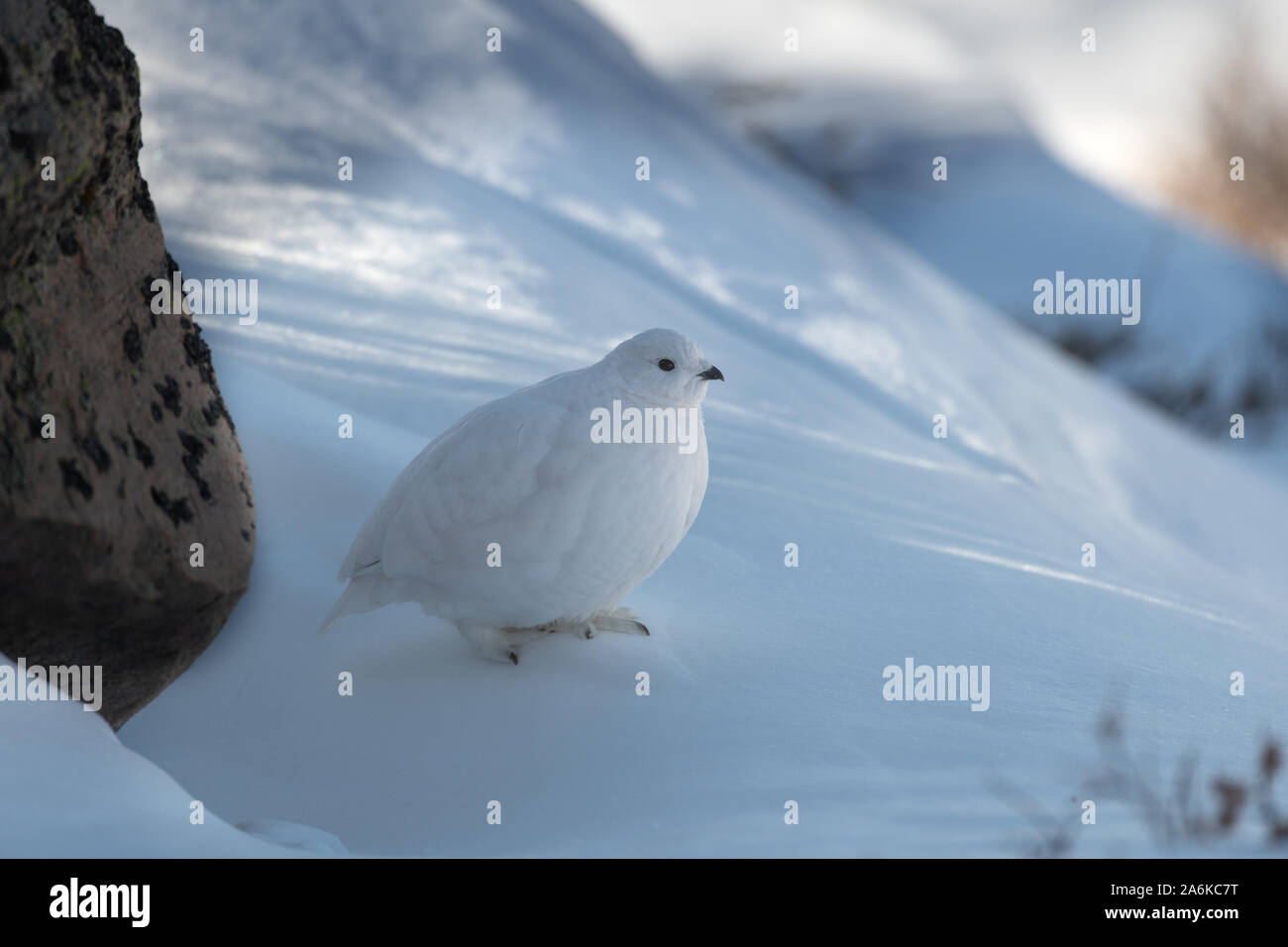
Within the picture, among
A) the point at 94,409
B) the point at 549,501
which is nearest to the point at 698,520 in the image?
the point at 549,501

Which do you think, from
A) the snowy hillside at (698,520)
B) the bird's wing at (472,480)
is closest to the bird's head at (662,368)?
the bird's wing at (472,480)

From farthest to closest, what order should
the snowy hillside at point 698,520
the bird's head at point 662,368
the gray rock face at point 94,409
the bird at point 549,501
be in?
1. the bird's head at point 662,368
2. the bird at point 549,501
3. the snowy hillside at point 698,520
4. the gray rock face at point 94,409

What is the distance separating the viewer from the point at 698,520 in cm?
354

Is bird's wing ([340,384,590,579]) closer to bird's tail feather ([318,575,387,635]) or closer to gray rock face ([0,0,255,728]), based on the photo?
bird's tail feather ([318,575,387,635])

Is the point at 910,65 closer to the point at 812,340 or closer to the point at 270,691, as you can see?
the point at 812,340

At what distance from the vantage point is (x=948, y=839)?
6.01ft

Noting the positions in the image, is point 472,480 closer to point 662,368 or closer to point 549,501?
point 549,501

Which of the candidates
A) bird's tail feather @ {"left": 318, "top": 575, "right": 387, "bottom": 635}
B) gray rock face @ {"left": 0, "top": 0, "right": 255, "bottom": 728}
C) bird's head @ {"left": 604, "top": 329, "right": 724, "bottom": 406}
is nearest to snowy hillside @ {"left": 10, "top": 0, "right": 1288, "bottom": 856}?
bird's tail feather @ {"left": 318, "top": 575, "right": 387, "bottom": 635}

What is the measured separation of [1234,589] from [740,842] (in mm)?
3080

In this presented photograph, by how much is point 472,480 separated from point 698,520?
4.13 feet

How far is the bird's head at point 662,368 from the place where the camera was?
8.00 ft

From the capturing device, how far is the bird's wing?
2.35m

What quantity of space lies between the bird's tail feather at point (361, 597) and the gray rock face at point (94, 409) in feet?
0.69

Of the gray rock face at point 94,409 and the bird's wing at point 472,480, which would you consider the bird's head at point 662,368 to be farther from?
the gray rock face at point 94,409
